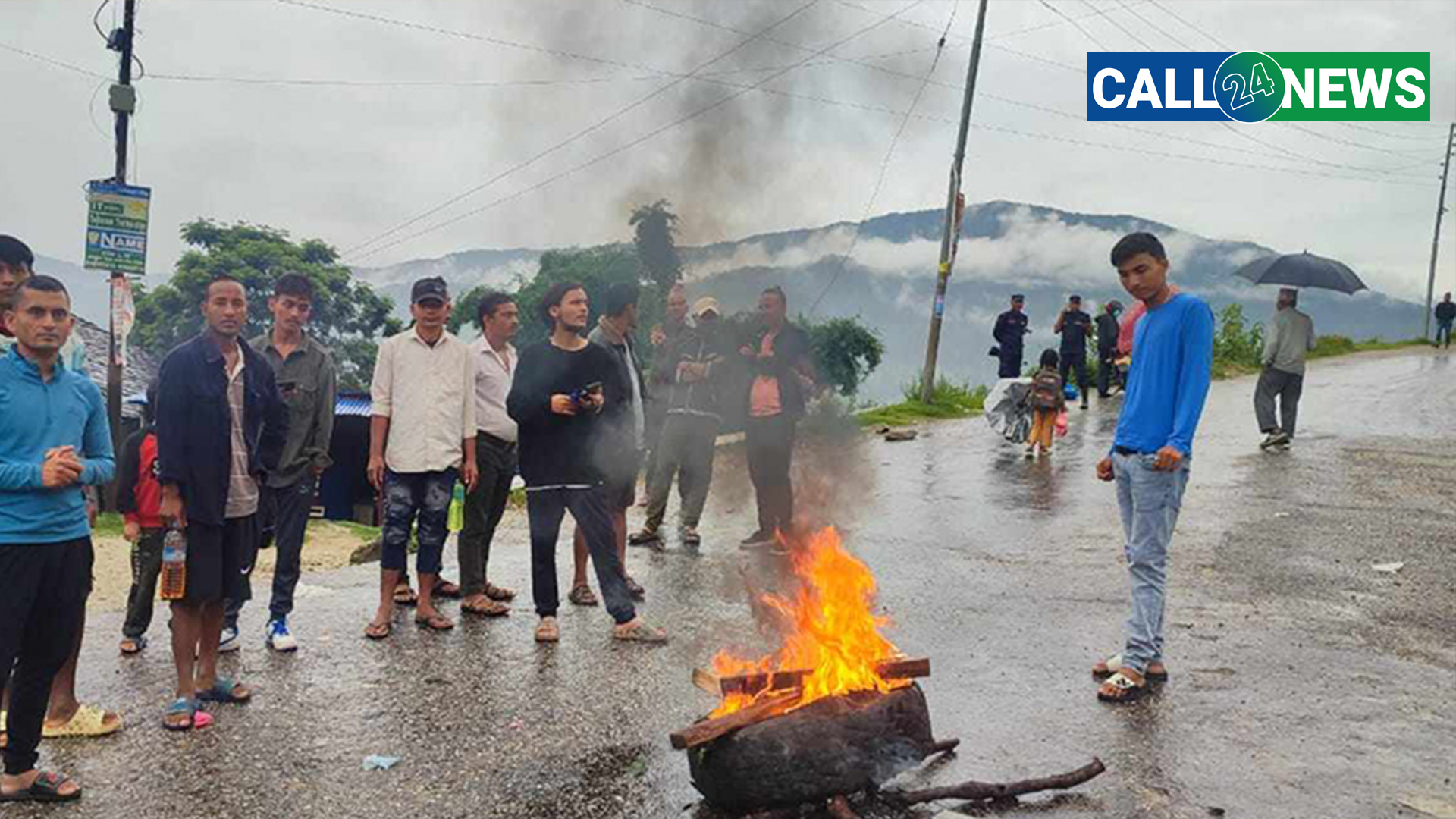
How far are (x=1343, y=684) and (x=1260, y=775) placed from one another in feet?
4.88

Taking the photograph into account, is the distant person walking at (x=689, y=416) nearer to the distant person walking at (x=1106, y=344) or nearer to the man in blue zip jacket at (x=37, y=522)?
the man in blue zip jacket at (x=37, y=522)

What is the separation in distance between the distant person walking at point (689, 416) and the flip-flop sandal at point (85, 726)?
4437 mm

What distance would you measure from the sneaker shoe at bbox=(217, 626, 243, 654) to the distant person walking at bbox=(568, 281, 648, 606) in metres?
1.87

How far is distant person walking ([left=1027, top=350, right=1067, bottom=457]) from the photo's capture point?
12953mm

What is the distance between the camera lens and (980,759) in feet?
13.7

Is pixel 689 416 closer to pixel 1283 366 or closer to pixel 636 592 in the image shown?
pixel 636 592

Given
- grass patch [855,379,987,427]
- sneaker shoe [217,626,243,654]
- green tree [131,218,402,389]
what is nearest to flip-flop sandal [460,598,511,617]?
sneaker shoe [217,626,243,654]

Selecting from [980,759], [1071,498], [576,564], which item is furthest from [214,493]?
[1071,498]

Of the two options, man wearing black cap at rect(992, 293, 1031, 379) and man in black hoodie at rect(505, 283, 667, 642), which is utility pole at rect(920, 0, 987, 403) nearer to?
man wearing black cap at rect(992, 293, 1031, 379)

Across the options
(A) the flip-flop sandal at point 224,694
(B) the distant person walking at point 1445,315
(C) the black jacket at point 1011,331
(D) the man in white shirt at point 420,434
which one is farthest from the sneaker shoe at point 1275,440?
(B) the distant person walking at point 1445,315

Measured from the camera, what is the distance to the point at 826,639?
4121 millimetres

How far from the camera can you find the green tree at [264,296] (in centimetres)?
2994

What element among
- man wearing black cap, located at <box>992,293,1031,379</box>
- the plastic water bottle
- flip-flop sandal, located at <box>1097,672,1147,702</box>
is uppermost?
man wearing black cap, located at <box>992,293,1031,379</box>

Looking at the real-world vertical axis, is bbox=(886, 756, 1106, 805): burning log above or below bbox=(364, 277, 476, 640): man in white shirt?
below
